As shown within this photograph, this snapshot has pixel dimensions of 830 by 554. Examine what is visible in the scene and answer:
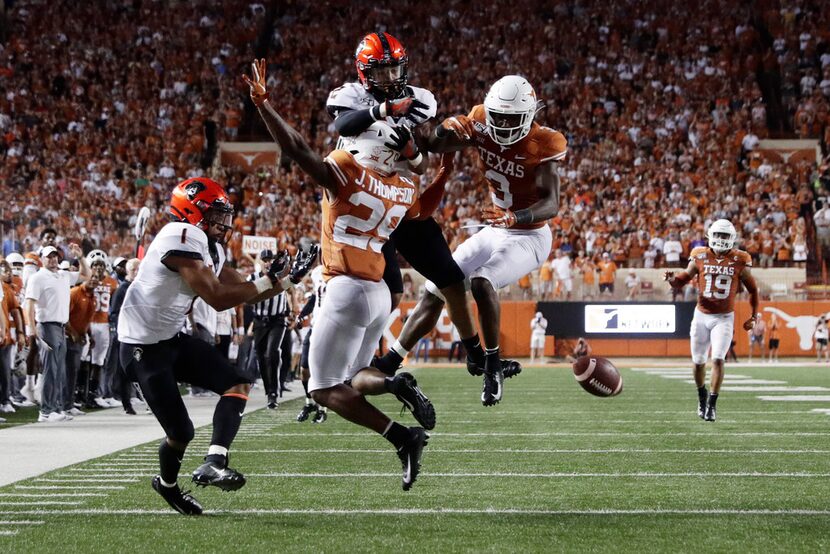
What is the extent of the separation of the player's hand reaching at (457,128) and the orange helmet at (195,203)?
1.26 metres

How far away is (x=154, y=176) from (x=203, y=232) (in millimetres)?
21333

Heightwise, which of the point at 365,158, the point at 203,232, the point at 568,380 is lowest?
the point at 568,380

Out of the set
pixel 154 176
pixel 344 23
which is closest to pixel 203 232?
pixel 154 176

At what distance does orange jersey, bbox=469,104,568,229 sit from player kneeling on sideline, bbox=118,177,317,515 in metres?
1.54

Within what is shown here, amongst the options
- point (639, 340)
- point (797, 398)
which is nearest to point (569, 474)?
point (797, 398)

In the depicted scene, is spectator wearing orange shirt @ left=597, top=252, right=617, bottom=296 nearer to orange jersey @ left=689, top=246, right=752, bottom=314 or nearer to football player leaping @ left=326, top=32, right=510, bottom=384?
orange jersey @ left=689, top=246, right=752, bottom=314

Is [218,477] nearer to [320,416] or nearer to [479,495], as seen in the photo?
[479,495]

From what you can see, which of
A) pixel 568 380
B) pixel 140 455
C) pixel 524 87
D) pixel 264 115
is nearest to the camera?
pixel 264 115

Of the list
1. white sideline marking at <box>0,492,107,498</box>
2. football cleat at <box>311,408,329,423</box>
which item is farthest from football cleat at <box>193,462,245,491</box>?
football cleat at <box>311,408,329,423</box>

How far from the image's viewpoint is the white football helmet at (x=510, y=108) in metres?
6.08

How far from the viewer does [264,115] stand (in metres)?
5.10

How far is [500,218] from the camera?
6.05 m

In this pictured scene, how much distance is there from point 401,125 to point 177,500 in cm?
215

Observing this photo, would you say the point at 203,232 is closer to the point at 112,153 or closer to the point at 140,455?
the point at 140,455
